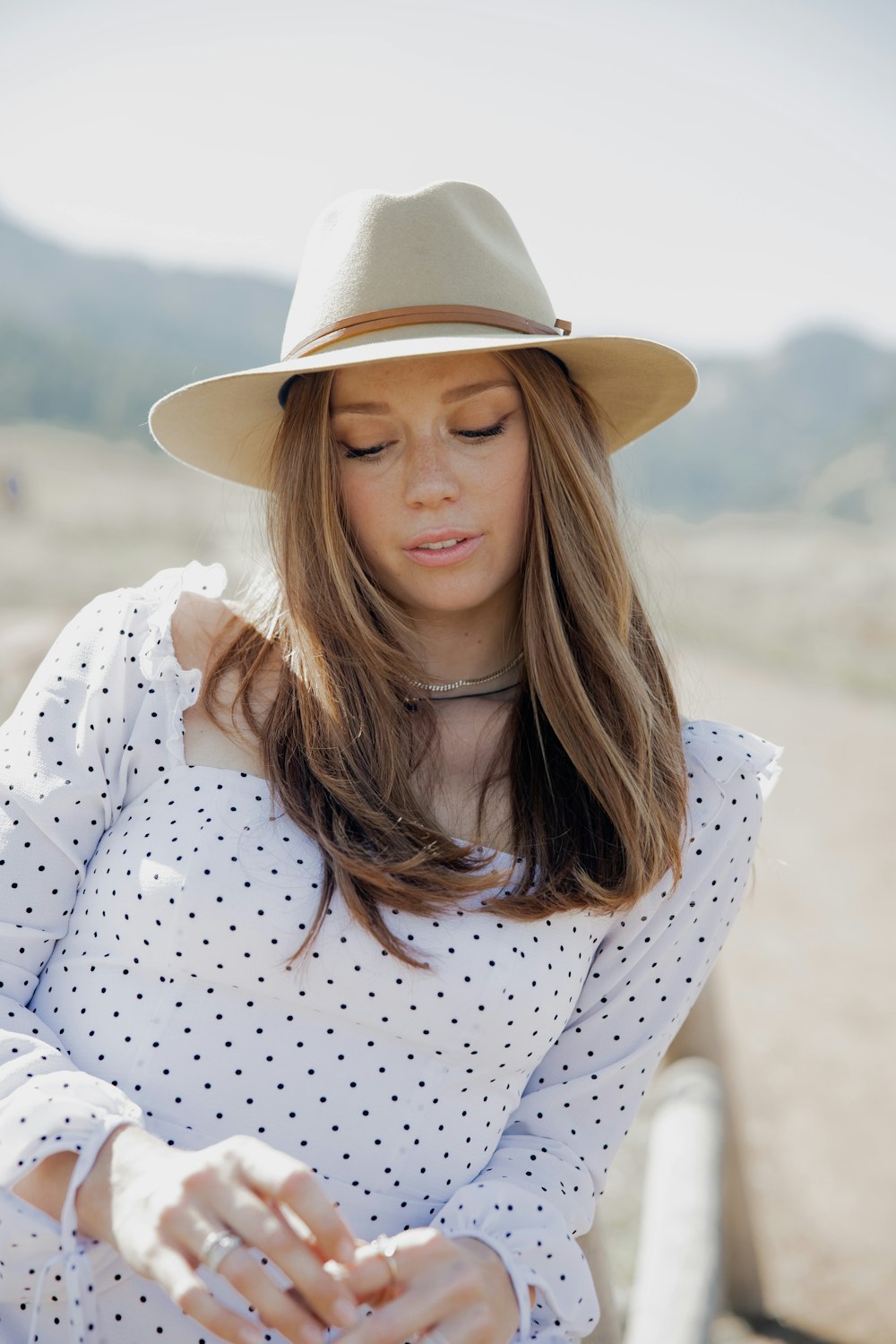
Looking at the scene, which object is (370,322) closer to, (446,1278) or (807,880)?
(446,1278)

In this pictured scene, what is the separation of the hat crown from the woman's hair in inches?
3.9

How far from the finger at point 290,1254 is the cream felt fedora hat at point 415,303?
1091 mm

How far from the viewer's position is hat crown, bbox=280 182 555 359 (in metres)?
1.73

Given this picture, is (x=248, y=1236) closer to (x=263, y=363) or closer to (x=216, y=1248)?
(x=216, y=1248)

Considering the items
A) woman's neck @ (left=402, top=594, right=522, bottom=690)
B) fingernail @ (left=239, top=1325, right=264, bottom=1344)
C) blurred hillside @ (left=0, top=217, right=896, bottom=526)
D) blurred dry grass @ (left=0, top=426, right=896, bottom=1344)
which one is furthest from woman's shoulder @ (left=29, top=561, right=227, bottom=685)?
blurred hillside @ (left=0, top=217, right=896, bottom=526)

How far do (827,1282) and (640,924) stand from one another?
8.06 feet

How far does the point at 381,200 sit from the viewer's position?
1773 millimetres

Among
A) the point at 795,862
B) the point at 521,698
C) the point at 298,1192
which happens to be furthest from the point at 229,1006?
the point at 795,862

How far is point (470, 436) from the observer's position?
1.79 meters

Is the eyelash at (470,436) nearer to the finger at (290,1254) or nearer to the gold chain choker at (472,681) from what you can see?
the gold chain choker at (472,681)

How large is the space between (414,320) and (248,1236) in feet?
4.08

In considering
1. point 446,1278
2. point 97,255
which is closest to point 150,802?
point 446,1278

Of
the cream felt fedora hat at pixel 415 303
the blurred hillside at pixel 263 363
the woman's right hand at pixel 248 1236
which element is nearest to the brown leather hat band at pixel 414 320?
the cream felt fedora hat at pixel 415 303

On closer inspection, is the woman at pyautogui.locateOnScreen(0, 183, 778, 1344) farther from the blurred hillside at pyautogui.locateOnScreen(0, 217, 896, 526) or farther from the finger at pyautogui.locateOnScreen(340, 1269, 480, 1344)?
the blurred hillside at pyautogui.locateOnScreen(0, 217, 896, 526)
